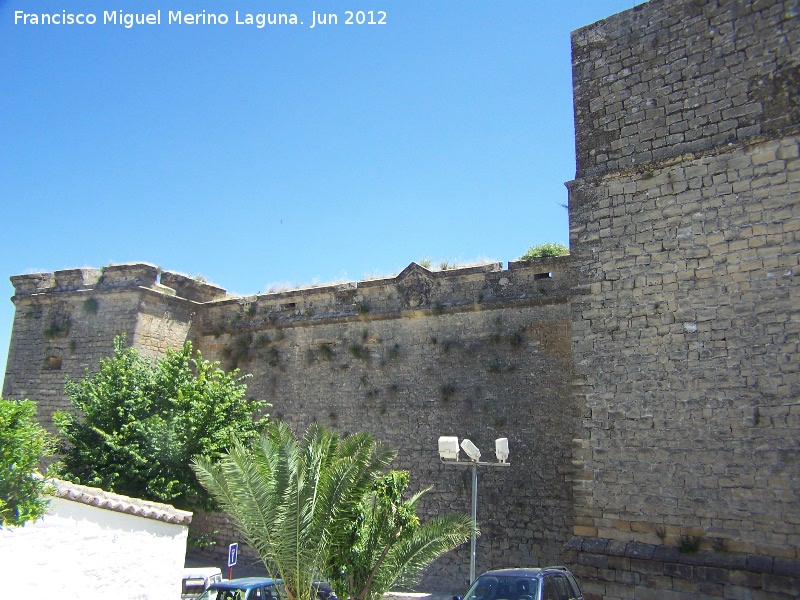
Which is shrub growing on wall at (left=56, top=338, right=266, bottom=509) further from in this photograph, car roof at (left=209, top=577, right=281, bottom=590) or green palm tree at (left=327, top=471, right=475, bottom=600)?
green palm tree at (left=327, top=471, right=475, bottom=600)

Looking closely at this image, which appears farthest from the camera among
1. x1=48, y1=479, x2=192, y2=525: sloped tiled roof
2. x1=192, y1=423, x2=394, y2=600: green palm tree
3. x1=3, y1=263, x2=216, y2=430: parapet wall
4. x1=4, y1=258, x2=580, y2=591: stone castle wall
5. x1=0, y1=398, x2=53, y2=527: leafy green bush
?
x1=3, y1=263, x2=216, y2=430: parapet wall

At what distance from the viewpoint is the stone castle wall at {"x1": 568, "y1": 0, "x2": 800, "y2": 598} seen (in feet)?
26.0

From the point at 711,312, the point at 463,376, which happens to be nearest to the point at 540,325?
the point at 463,376

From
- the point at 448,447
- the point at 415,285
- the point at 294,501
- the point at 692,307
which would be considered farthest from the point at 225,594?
the point at 415,285

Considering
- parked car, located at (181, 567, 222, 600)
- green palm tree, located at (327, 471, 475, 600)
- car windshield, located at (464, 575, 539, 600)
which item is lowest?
parked car, located at (181, 567, 222, 600)

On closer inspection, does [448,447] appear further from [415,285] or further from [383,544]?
[415,285]

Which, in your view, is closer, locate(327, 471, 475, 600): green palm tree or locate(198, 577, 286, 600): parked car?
locate(327, 471, 475, 600): green palm tree

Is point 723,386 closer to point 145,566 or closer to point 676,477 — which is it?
point 676,477

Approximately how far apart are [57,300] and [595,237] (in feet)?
42.4

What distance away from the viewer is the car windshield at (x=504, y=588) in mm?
7634

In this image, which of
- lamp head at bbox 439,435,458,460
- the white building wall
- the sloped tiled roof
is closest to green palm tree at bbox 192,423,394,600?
lamp head at bbox 439,435,458,460

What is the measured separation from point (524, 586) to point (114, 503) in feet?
18.0

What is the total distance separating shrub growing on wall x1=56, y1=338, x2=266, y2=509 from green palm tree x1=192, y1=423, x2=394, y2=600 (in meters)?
4.97

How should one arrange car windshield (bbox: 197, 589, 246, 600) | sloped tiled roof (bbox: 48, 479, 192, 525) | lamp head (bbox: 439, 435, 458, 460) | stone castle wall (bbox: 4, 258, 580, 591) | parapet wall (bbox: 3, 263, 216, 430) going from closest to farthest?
Result: 1. car windshield (bbox: 197, 589, 246, 600)
2. sloped tiled roof (bbox: 48, 479, 192, 525)
3. lamp head (bbox: 439, 435, 458, 460)
4. stone castle wall (bbox: 4, 258, 580, 591)
5. parapet wall (bbox: 3, 263, 216, 430)
